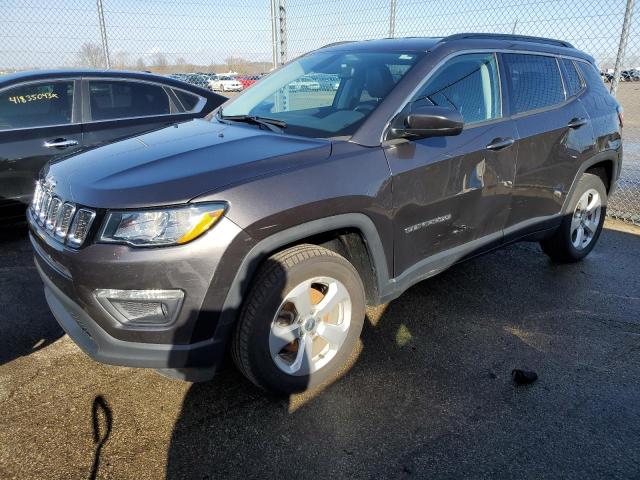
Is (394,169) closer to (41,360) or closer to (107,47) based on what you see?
(41,360)

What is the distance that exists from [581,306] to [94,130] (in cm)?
461

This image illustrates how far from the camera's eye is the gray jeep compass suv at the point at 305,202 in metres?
2.11

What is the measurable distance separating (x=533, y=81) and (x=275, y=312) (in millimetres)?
2700

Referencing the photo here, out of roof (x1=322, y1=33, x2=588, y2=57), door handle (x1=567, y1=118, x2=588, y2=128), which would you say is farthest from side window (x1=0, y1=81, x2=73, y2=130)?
door handle (x1=567, y1=118, x2=588, y2=128)

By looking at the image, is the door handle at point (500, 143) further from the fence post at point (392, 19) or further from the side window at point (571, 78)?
the fence post at point (392, 19)

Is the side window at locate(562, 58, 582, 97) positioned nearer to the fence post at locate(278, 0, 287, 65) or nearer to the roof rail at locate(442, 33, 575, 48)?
the roof rail at locate(442, 33, 575, 48)

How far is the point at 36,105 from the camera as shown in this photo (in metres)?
4.70

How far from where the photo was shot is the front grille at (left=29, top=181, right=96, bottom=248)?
7.09ft

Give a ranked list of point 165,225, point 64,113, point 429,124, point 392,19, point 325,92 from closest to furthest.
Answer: point 165,225
point 429,124
point 325,92
point 64,113
point 392,19

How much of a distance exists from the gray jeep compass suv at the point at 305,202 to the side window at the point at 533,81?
2 cm

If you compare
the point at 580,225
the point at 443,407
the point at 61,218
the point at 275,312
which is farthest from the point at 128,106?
the point at 580,225

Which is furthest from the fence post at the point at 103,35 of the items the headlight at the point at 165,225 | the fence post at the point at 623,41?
the fence post at the point at 623,41

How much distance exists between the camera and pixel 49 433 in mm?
2326

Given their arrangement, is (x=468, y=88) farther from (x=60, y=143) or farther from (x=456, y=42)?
(x=60, y=143)
